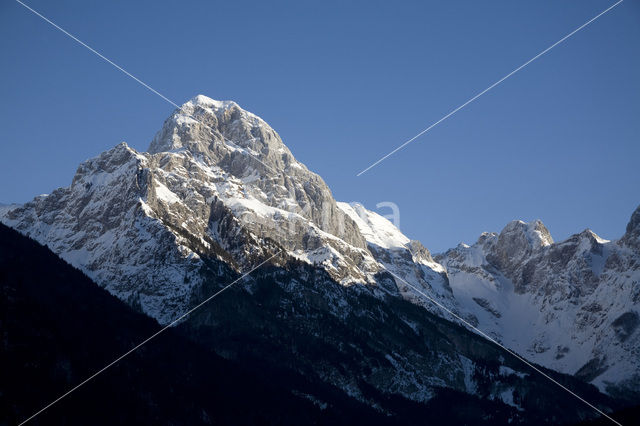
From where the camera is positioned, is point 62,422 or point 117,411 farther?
point 117,411

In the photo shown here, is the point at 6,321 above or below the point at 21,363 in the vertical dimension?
above

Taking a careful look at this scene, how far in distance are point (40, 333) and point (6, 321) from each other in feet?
29.8

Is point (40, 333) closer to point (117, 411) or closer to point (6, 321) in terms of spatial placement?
point (6, 321)

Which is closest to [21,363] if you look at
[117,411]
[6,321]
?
[6,321]

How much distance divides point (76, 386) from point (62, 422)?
14.9 m

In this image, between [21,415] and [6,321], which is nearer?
[21,415]

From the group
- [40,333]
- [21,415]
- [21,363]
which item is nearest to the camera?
[21,415]

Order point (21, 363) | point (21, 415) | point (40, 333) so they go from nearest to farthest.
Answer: point (21, 415) → point (21, 363) → point (40, 333)

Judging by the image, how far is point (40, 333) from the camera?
200 m

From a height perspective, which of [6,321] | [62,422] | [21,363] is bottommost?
[62,422]

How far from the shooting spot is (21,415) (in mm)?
173625

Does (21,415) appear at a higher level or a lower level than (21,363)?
lower

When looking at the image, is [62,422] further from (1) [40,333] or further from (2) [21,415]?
(1) [40,333]

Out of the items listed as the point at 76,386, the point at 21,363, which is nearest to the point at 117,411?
the point at 76,386
